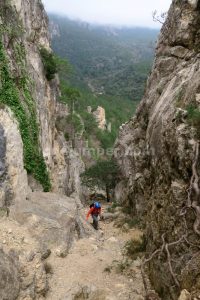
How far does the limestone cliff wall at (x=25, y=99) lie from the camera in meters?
17.4

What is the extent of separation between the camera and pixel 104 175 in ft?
112

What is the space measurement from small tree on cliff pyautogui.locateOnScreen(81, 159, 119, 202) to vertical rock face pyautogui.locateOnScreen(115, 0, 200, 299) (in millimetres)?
9665

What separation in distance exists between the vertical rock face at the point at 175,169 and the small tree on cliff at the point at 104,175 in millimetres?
9665

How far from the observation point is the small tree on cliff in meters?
33.8

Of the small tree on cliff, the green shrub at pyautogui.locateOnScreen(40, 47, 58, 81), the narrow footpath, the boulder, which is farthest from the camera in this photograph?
the small tree on cliff

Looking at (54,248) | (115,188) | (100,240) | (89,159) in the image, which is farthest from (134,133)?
(89,159)

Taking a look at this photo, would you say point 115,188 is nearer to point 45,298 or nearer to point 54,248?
point 54,248

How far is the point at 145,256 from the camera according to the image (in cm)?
1539

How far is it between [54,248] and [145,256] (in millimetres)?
3761

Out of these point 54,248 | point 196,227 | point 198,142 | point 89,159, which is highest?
point 198,142

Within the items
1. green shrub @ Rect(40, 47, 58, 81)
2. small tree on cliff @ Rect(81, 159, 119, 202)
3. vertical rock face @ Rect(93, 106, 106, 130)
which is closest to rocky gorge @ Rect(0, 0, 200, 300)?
green shrub @ Rect(40, 47, 58, 81)

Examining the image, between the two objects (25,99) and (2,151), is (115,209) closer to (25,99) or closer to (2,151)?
(25,99)

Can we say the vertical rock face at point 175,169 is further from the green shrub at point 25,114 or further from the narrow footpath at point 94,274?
the green shrub at point 25,114

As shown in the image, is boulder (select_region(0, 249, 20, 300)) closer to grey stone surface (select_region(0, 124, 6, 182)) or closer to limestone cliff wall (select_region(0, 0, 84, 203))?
limestone cliff wall (select_region(0, 0, 84, 203))
